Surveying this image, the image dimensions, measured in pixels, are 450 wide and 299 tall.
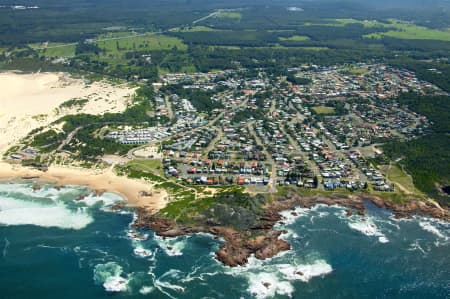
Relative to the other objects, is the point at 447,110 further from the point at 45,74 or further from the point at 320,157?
the point at 45,74

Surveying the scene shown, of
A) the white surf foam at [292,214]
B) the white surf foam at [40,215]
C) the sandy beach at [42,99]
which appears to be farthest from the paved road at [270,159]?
the sandy beach at [42,99]

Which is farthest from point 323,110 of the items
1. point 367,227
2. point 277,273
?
point 277,273

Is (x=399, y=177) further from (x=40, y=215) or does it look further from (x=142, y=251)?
(x=40, y=215)

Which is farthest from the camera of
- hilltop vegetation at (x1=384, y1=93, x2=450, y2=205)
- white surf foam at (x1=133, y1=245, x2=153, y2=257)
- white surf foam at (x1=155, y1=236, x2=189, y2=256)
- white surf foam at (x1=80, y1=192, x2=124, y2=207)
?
hilltop vegetation at (x1=384, y1=93, x2=450, y2=205)

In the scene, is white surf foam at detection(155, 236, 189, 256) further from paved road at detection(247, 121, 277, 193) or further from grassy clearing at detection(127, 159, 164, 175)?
grassy clearing at detection(127, 159, 164, 175)

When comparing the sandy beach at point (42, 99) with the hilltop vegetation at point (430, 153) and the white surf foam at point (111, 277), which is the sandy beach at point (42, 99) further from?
the hilltop vegetation at point (430, 153)

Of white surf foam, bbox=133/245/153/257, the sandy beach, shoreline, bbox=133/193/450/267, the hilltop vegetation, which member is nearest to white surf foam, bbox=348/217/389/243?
shoreline, bbox=133/193/450/267
